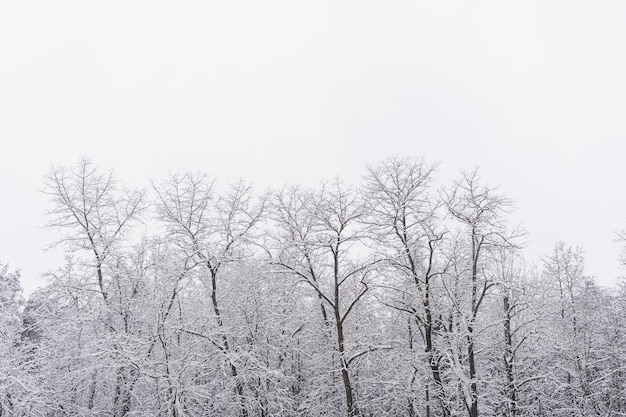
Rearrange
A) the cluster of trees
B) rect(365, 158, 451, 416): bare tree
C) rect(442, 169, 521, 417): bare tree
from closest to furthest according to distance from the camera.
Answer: the cluster of trees, rect(365, 158, 451, 416): bare tree, rect(442, 169, 521, 417): bare tree

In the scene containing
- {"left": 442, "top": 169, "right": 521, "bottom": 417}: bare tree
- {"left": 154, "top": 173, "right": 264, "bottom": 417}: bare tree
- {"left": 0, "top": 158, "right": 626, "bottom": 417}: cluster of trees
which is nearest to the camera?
{"left": 0, "top": 158, "right": 626, "bottom": 417}: cluster of trees

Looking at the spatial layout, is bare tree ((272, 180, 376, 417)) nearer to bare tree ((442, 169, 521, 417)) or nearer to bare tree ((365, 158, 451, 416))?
bare tree ((365, 158, 451, 416))

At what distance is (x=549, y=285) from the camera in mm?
27047

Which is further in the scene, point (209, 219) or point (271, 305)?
point (209, 219)

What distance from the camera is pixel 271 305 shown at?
758 inches

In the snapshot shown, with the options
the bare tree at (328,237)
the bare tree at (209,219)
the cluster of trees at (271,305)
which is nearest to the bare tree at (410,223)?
the cluster of trees at (271,305)

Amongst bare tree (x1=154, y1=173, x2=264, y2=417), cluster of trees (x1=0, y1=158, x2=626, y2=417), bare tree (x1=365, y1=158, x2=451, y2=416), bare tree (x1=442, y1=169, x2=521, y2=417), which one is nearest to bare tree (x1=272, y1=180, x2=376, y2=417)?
cluster of trees (x1=0, y1=158, x2=626, y2=417)

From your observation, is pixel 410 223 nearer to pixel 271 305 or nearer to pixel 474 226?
pixel 474 226

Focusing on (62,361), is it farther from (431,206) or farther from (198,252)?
(431,206)

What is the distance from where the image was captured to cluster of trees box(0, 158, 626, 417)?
1692cm

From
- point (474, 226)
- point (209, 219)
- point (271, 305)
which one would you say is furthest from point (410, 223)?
point (209, 219)

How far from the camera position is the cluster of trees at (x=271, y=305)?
1692 cm

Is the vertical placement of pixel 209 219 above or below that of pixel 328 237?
above

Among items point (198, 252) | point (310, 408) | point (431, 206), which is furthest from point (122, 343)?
point (431, 206)
